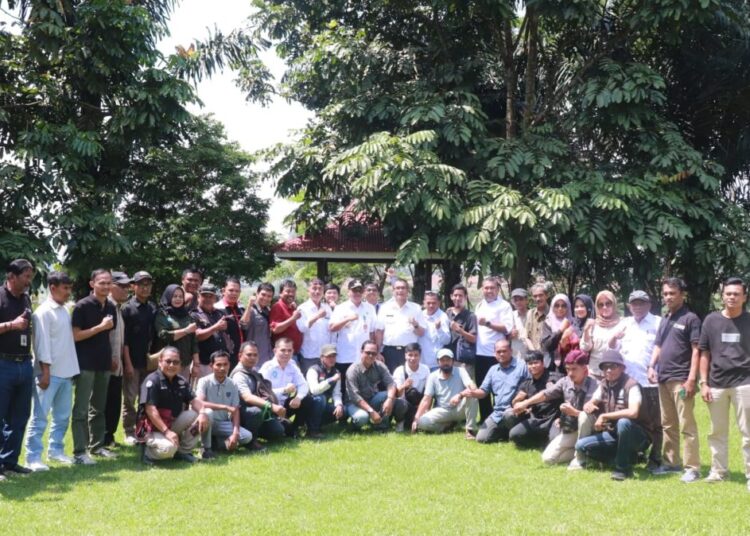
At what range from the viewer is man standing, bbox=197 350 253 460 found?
23.7ft

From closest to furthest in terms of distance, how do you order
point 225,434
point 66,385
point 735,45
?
point 66,385 < point 225,434 < point 735,45

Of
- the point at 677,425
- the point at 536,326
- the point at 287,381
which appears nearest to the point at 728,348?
the point at 677,425

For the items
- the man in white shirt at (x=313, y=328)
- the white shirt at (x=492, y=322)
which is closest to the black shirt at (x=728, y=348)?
the white shirt at (x=492, y=322)

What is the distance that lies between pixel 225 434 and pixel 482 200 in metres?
5.86

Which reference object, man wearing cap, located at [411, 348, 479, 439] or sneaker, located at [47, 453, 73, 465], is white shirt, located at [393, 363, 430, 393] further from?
sneaker, located at [47, 453, 73, 465]

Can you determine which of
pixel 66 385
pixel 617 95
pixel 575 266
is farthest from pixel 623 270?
pixel 66 385

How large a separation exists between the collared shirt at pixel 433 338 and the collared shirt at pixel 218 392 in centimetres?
258

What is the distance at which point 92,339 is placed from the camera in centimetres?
690

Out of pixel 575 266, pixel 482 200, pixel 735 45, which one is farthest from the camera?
pixel 575 266

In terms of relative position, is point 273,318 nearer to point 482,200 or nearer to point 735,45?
point 482,200

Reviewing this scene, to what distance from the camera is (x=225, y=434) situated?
7.36 metres

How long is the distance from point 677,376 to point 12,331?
5.60 m

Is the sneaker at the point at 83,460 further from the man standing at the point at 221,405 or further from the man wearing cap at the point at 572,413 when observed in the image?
the man wearing cap at the point at 572,413

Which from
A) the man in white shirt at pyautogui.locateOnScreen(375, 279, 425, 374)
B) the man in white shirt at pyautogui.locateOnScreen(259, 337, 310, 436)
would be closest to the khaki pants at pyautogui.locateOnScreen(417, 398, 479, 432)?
the man in white shirt at pyautogui.locateOnScreen(375, 279, 425, 374)
